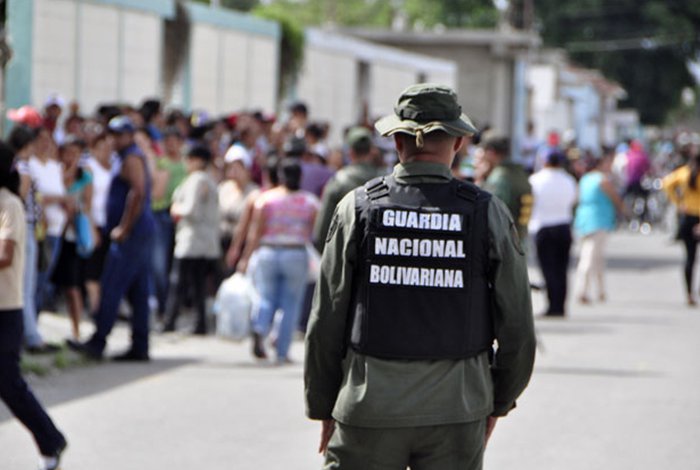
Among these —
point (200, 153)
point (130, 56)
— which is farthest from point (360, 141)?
point (130, 56)

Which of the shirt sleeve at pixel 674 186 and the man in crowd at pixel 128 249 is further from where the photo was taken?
→ the shirt sleeve at pixel 674 186

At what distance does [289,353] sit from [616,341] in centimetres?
333

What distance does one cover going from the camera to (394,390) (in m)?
4.91

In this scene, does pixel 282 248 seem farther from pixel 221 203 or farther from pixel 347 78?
pixel 347 78

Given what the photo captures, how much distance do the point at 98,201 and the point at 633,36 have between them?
67947mm

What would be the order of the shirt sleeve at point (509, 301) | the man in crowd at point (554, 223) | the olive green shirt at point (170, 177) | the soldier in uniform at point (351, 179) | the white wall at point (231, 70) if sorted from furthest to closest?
the white wall at point (231, 70) < the man in crowd at point (554, 223) < the olive green shirt at point (170, 177) < the soldier in uniform at point (351, 179) < the shirt sleeve at point (509, 301)

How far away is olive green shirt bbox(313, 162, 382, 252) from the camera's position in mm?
11797

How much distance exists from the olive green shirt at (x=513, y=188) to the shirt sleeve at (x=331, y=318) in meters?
8.30

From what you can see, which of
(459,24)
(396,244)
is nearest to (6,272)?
(396,244)

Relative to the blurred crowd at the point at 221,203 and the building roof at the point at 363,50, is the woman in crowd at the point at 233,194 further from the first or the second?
the building roof at the point at 363,50

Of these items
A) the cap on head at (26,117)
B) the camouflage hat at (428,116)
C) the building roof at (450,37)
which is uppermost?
the building roof at (450,37)

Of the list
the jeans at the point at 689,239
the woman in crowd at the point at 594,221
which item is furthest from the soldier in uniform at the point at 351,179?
the jeans at the point at 689,239

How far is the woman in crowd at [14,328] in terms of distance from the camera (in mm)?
7613

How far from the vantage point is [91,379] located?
11.5 meters
